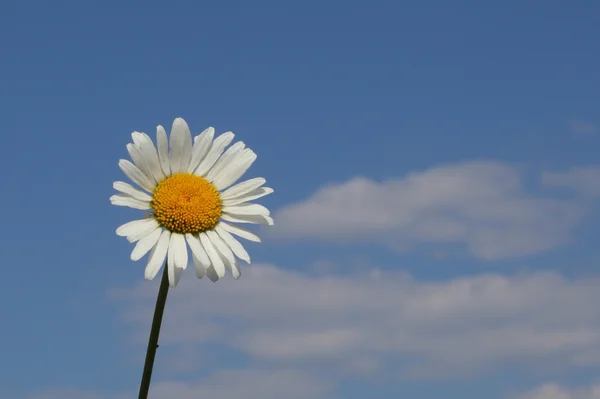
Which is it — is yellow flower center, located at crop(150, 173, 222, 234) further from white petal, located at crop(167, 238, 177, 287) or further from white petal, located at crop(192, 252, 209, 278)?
white petal, located at crop(167, 238, 177, 287)

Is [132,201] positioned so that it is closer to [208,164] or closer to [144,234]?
[144,234]

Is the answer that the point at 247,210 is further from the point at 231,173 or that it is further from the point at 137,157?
the point at 137,157

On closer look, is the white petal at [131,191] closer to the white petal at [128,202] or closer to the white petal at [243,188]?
the white petal at [128,202]

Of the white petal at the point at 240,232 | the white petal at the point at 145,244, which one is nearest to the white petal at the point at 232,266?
the white petal at the point at 240,232

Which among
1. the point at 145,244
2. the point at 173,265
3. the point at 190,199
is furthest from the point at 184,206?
the point at 173,265

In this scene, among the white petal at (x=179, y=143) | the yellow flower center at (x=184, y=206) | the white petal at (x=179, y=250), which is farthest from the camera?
the white petal at (x=179, y=143)
